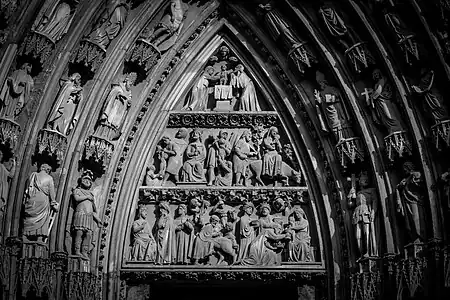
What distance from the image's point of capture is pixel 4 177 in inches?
404

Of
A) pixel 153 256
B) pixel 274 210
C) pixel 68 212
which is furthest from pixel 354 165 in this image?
pixel 68 212

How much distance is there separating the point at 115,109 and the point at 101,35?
0.98 meters

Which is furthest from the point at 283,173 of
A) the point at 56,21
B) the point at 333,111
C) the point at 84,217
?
the point at 56,21

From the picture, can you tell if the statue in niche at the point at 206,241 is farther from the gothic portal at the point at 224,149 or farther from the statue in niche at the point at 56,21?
the statue in niche at the point at 56,21

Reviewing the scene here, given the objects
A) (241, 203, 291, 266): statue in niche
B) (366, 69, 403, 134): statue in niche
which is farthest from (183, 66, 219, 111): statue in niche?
(366, 69, 403, 134): statue in niche

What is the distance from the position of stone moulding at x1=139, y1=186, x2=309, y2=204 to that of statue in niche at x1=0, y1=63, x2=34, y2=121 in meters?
2.03

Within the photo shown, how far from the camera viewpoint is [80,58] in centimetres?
1131

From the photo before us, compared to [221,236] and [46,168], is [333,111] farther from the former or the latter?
[46,168]

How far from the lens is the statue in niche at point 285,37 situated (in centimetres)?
1198

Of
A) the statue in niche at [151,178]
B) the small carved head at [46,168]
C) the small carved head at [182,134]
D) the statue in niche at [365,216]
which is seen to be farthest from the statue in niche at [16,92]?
the statue in niche at [365,216]

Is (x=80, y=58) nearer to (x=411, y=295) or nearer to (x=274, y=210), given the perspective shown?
(x=274, y=210)

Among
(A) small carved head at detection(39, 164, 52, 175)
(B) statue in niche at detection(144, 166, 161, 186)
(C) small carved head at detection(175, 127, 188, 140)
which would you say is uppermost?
(C) small carved head at detection(175, 127, 188, 140)

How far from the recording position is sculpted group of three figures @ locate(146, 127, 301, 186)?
1185 cm

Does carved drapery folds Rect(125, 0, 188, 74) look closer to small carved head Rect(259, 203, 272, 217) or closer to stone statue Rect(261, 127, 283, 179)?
stone statue Rect(261, 127, 283, 179)
